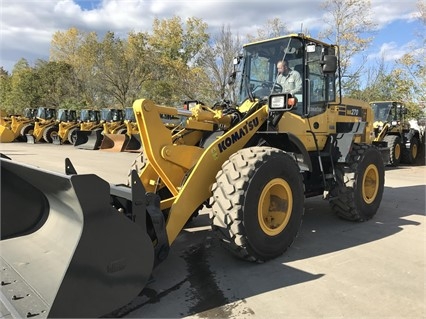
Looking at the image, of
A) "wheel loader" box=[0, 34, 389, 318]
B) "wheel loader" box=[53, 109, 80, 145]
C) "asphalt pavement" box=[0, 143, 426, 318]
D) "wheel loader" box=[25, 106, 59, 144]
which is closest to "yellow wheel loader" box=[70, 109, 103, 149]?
"wheel loader" box=[53, 109, 80, 145]

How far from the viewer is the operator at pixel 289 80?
17.7 ft

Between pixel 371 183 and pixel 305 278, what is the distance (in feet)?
9.76

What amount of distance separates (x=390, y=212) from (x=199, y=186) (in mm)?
4150

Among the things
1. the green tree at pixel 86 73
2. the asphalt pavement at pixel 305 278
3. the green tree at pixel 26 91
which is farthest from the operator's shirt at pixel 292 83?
the green tree at pixel 26 91

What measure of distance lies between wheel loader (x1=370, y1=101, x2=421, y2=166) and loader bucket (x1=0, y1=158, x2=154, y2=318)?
1334 cm

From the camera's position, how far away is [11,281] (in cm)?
334

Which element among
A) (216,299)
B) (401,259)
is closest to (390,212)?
(401,259)

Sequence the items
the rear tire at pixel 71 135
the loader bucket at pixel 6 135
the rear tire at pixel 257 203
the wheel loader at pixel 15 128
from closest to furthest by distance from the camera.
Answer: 1. the rear tire at pixel 257 203
2. the rear tire at pixel 71 135
3. the loader bucket at pixel 6 135
4. the wheel loader at pixel 15 128

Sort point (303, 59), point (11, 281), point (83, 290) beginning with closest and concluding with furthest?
1. point (83, 290)
2. point (11, 281)
3. point (303, 59)

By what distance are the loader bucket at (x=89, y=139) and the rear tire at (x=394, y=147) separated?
43.7ft

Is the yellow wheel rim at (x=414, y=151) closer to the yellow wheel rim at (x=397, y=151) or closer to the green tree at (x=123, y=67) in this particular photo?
the yellow wheel rim at (x=397, y=151)

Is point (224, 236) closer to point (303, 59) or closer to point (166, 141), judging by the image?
point (166, 141)

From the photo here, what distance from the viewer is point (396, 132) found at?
603 inches

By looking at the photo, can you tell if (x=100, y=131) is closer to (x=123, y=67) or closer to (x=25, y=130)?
(x=25, y=130)
